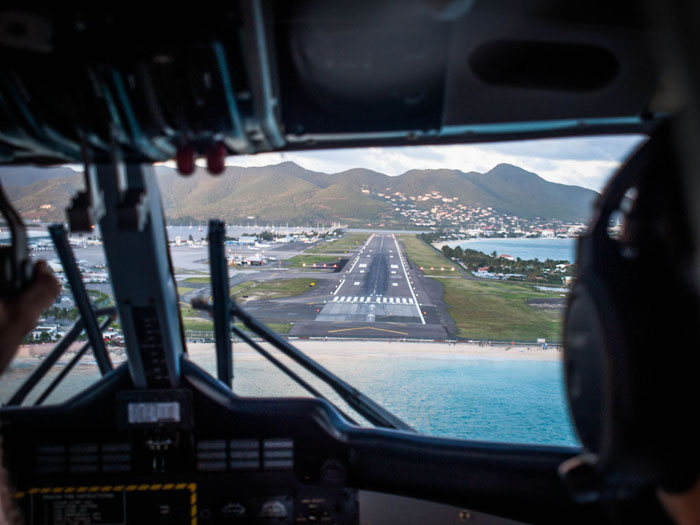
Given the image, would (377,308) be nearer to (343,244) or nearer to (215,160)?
(343,244)

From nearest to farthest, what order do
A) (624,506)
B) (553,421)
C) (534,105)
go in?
(624,506)
(534,105)
(553,421)

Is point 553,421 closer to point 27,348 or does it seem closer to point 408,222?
point 408,222

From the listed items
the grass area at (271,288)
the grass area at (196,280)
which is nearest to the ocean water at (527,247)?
the grass area at (271,288)

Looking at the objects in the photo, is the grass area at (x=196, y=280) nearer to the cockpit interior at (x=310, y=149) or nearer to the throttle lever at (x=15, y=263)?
the cockpit interior at (x=310, y=149)

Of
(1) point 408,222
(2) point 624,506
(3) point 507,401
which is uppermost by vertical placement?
(1) point 408,222

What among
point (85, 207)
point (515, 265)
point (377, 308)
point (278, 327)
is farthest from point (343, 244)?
point (85, 207)

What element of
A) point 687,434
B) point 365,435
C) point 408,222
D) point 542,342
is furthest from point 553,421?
point 687,434

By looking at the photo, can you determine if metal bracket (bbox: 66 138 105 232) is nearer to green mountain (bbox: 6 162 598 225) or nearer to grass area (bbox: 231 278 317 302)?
green mountain (bbox: 6 162 598 225)
